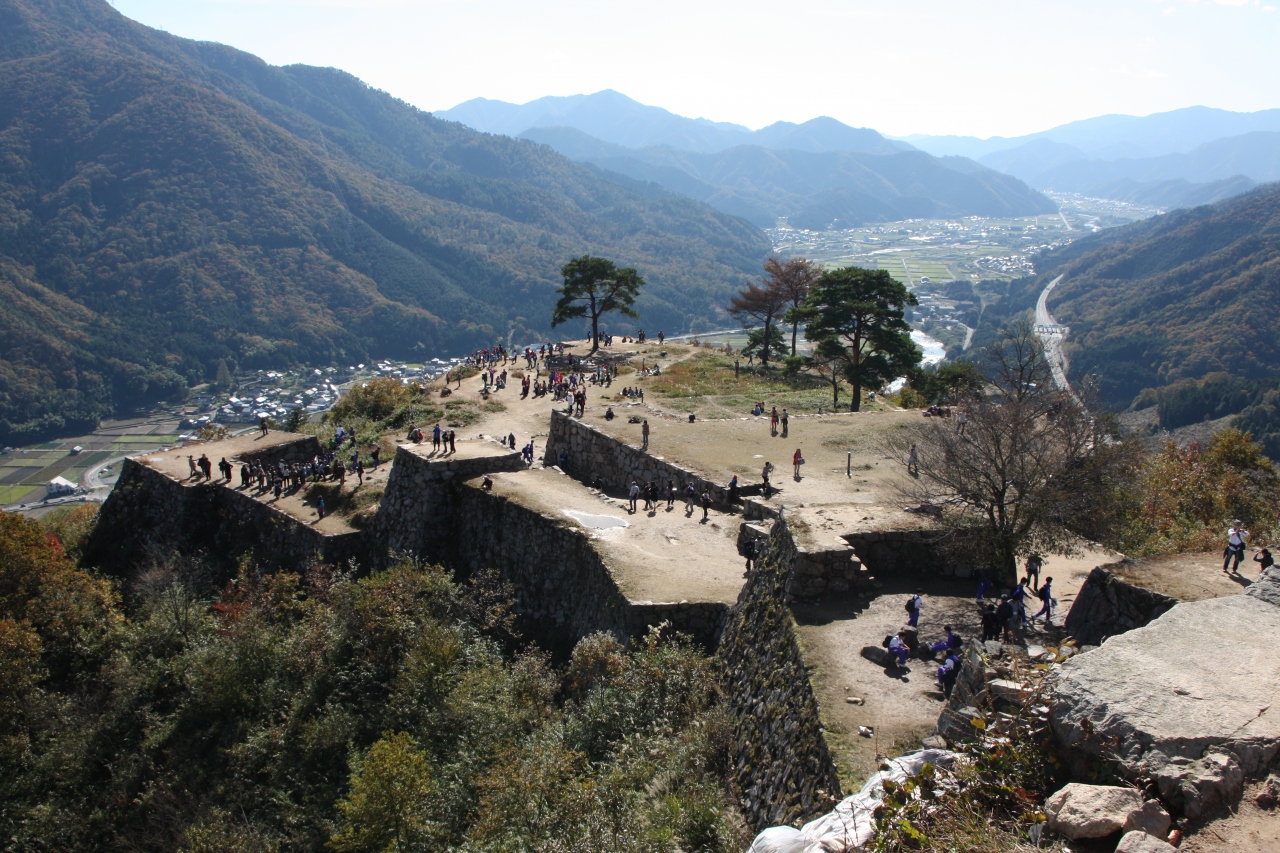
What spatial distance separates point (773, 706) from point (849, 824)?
13.6ft

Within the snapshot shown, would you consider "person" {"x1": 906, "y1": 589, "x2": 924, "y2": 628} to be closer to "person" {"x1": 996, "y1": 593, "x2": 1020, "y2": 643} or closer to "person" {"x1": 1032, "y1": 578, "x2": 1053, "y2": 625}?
"person" {"x1": 996, "y1": 593, "x2": 1020, "y2": 643}

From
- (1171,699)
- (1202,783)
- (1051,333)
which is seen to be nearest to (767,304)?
(1171,699)

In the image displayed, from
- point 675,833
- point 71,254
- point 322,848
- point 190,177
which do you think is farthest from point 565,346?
point 190,177

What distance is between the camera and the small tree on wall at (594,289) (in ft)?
172

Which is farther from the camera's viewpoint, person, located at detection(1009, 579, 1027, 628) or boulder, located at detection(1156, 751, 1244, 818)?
person, located at detection(1009, 579, 1027, 628)

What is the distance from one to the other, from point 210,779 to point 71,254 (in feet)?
665

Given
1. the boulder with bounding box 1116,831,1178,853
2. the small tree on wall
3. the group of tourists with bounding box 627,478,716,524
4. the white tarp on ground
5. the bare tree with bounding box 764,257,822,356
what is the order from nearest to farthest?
the boulder with bounding box 1116,831,1178,853, the white tarp on ground, the group of tourists with bounding box 627,478,716,524, the bare tree with bounding box 764,257,822,356, the small tree on wall

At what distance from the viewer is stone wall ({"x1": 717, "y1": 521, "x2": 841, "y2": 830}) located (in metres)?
9.09

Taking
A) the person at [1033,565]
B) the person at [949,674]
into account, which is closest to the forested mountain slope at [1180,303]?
the person at [1033,565]

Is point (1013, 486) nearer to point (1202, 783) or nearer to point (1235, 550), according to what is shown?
point (1235, 550)

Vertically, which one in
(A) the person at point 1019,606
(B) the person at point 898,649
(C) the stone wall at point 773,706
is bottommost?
(C) the stone wall at point 773,706

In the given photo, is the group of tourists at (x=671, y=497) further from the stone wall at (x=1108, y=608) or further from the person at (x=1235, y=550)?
the person at (x=1235, y=550)

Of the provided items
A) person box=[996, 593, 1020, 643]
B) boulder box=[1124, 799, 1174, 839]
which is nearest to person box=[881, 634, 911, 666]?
person box=[996, 593, 1020, 643]

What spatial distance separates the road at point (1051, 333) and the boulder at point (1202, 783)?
7572 centimetres
